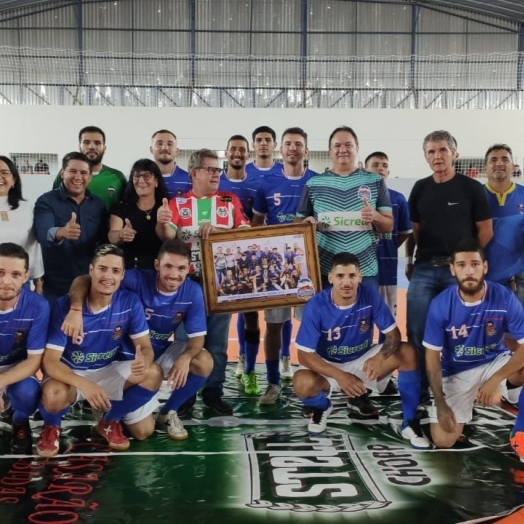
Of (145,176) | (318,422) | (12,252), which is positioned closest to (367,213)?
(318,422)

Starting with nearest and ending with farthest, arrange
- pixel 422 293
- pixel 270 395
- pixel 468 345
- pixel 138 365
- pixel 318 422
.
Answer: pixel 138 365 < pixel 468 345 < pixel 318 422 < pixel 422 293 < pixel 270 395

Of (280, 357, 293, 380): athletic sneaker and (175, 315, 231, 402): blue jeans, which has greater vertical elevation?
(175, 315, 231, 402): blue jeans

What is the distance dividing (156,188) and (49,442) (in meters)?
1.95

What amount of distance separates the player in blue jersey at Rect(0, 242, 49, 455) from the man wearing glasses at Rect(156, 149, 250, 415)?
1.07 m

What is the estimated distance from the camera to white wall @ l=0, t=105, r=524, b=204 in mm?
17156

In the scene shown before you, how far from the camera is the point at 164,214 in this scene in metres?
4.22

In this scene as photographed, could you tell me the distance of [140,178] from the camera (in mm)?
4348

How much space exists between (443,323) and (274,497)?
1661mm

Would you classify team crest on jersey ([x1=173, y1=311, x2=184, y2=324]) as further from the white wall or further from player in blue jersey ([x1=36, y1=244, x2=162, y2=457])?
the white wall

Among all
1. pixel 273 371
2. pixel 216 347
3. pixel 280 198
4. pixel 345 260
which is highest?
pixel 280 198

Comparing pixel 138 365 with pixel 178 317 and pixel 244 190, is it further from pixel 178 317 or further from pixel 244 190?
pixel 244 190

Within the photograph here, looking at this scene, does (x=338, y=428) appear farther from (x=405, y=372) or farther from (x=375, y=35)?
(x=375, y=35)

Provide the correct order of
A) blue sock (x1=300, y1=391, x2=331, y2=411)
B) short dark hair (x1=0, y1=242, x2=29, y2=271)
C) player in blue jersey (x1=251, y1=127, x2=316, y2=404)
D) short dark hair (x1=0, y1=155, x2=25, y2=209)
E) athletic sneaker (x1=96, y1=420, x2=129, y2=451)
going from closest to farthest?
short dark hair (x1=0, y1=242, x2=29, y2=271), athletic sneaker (x1=96, y1=420, x2=129, y2=451), blue sock (x1=300, y1=391, x2=331, y2=411), short dark hair (x1=0, y1=155, x2=25, y2=209), player in blue jersey (x1=251, y1=127, x2=316, y2=404)

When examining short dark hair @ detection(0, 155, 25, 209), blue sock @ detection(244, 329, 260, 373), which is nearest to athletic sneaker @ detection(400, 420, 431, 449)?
blue sock @ detection(244, 329, 260, 373)
